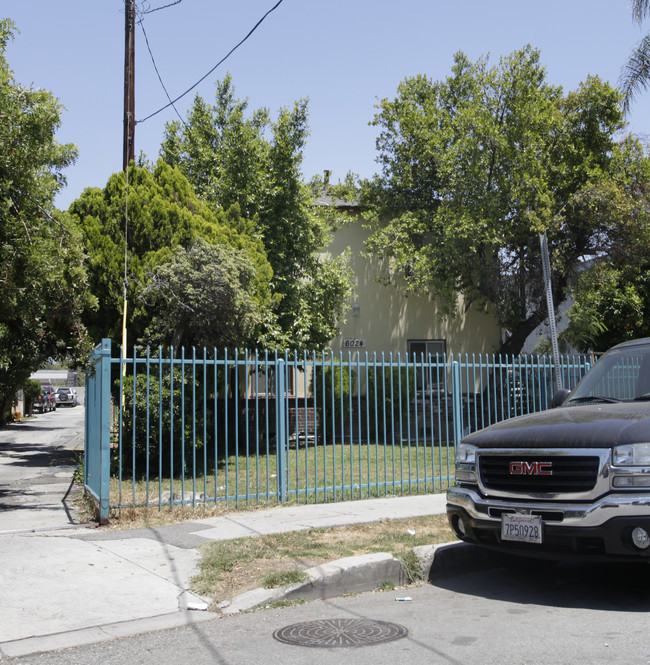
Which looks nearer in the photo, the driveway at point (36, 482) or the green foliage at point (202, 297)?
the driveway at point (36, 482)

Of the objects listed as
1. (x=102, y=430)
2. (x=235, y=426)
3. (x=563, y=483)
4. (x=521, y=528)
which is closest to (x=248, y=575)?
(x=521, y=528)

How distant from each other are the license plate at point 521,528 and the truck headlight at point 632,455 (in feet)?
2.32

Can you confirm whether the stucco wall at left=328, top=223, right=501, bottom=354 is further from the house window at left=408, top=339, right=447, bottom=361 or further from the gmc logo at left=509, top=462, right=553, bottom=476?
the gmc logo at left=509, top=462, right=553, bottom=476

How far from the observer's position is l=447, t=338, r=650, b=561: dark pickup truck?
16.2 feet

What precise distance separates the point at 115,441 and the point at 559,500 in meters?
10.6

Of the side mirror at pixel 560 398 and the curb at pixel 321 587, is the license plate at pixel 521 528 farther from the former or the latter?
the side mirror at pixel 560 398

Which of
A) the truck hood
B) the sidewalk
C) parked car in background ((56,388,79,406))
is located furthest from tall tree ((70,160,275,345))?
parked car in background ((56,388,79,406))

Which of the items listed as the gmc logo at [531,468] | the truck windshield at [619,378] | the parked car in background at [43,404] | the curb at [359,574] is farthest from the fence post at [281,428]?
the parked car in background at [43,404]

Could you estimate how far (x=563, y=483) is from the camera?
5.23m

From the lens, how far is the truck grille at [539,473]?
16.9 ft

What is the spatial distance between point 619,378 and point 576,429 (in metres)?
1.71

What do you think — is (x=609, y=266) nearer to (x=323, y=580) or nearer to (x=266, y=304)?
(x=266, y=304)

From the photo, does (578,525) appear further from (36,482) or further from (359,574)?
(36,482)

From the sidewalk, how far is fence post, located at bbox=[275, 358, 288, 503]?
0.38 m
